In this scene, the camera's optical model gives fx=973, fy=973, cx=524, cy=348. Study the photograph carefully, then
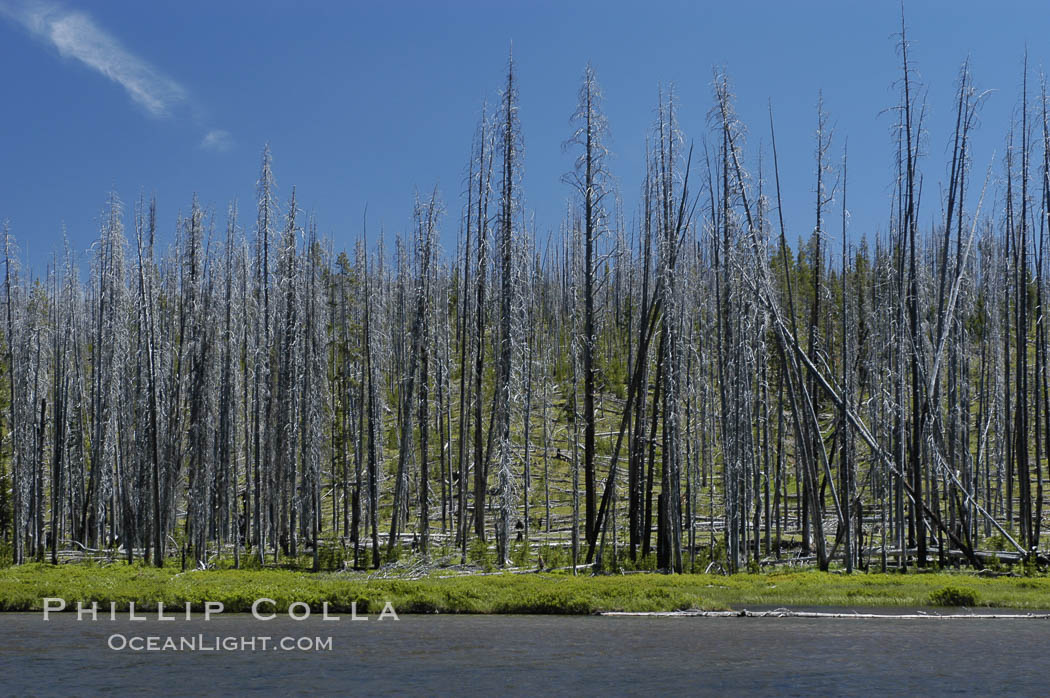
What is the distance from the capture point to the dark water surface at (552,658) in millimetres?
12508

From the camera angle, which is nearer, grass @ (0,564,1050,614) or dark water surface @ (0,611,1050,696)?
dark water surface @ (0,611,1050,696)

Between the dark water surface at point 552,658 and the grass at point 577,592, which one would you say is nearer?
the dark water surface at point 552,658

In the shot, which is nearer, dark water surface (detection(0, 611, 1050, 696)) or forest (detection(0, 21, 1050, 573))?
dark water surface (detection(0, 611, 1050, 696))

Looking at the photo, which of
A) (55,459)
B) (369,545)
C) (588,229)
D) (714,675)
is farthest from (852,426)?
(55,459)

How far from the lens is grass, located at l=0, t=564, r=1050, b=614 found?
817 inches

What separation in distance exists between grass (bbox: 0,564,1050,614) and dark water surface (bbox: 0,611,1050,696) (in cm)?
136

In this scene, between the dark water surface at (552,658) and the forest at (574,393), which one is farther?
the forest at (574,393)

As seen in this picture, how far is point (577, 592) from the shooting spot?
21344 millimetres

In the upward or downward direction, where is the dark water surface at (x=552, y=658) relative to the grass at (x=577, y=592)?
upward

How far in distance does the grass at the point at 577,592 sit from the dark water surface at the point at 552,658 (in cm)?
136

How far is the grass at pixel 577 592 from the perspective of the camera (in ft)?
68.1

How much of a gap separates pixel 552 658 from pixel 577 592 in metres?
6.71

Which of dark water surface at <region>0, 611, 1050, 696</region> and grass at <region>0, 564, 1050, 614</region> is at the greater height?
dark water surface at <region>0, 611, 1050, 696</region>

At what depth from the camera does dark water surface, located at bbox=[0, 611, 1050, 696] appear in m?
12.5
